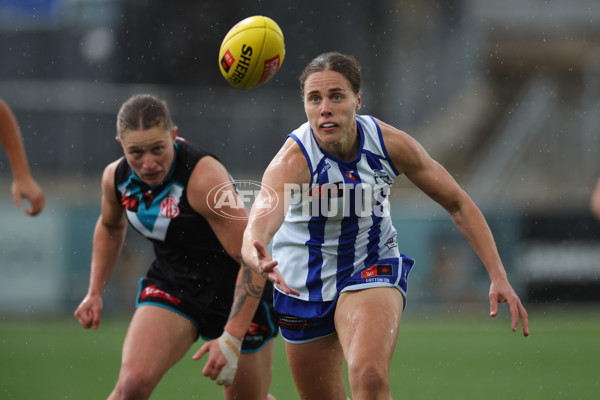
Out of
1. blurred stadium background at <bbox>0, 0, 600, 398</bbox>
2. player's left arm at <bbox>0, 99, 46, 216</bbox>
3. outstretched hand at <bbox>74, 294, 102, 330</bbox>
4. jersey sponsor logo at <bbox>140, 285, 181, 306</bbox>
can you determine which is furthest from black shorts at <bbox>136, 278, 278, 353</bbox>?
blurred stadium background at <bbox>0, 0, 600, 398</bbox>

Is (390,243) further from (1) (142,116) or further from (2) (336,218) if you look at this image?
(1) (142,116)

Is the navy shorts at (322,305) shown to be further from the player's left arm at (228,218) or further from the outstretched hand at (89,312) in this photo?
the outstretched hand at (89,312)

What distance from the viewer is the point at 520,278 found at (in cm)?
1409

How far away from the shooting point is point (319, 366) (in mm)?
4766

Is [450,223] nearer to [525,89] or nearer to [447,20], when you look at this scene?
[447,20]

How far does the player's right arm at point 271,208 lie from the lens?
3.69 metres

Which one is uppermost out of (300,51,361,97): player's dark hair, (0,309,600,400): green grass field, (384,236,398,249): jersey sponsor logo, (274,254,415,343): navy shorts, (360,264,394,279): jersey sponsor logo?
(300,51,361,97): player's dark hair

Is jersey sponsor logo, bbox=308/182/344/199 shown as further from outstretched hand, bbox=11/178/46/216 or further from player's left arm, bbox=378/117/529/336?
outstretched hand, bbox=11/178/46/216

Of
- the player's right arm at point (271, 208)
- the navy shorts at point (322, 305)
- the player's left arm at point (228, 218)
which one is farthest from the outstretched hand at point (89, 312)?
the player's right arm at point (271, 208)

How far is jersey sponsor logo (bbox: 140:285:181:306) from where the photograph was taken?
200 inches

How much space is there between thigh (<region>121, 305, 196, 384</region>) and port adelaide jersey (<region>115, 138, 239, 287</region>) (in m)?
0.26

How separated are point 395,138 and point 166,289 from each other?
5.31 ft

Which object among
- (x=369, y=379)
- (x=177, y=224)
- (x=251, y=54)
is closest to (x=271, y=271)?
(x=369, y=379)

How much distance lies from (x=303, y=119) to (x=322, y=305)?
9.95 m
